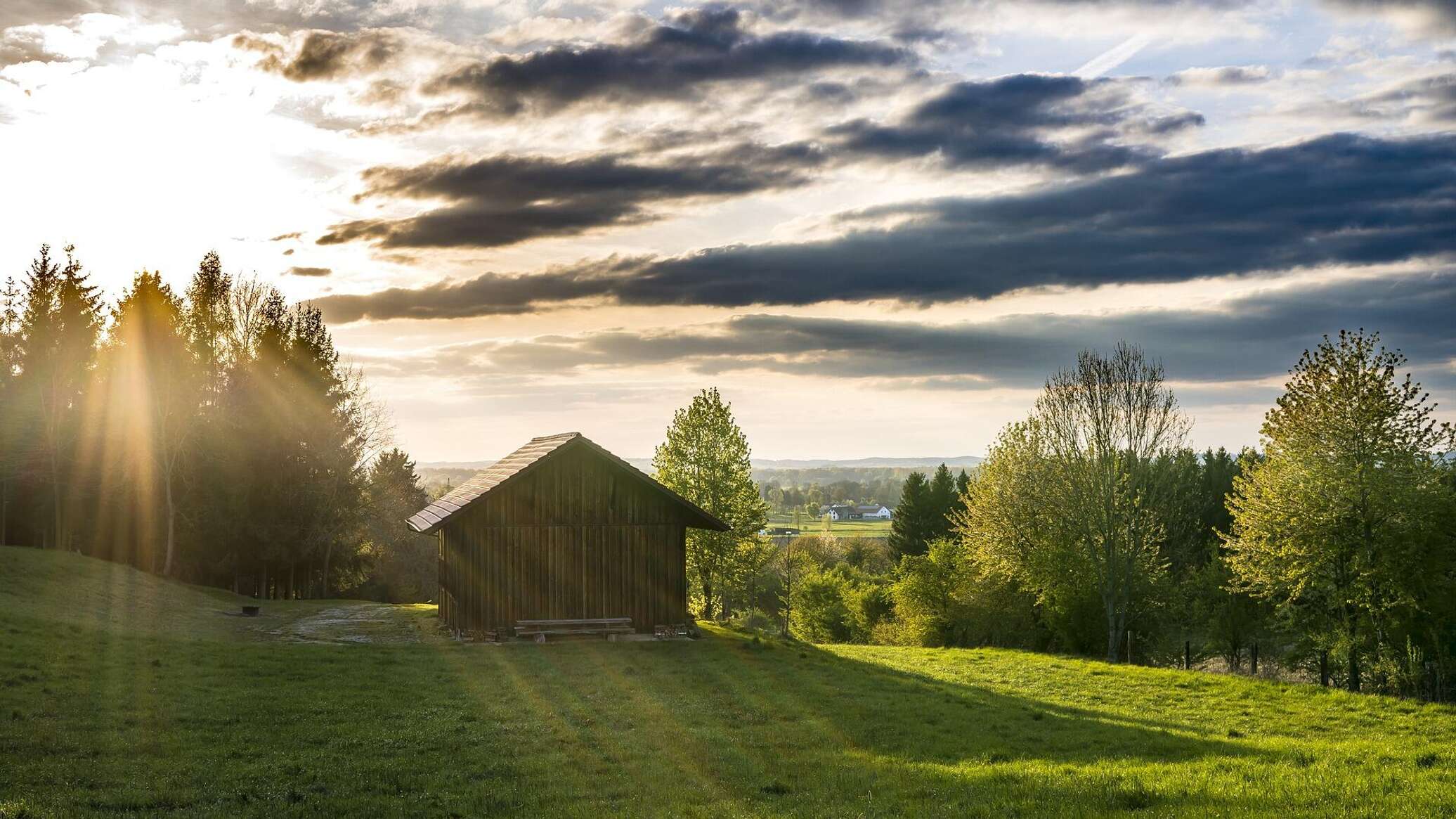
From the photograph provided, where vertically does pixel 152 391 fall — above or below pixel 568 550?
above

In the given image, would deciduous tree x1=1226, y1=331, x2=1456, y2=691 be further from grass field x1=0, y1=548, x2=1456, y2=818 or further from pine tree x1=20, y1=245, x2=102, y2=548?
pine tree x1=20, y1=245, x2=102, y2=548

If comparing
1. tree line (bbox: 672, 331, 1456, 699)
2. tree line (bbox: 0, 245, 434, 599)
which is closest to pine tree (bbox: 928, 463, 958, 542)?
tree line (bbox: 672, 331, 1456, 699)

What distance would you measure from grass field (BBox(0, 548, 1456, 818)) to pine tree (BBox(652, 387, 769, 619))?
53.4ft

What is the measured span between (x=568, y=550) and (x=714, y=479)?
16.9 meters

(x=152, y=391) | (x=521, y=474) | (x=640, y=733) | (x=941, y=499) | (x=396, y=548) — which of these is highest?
(x=152, y=391)

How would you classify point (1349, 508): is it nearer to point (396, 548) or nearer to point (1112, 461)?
point (1112, 461)

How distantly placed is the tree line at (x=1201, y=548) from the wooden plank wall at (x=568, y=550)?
16.2m

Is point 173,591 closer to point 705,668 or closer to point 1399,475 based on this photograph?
point 705,668

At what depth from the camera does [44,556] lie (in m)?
42.5

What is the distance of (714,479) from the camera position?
4916 centimetres

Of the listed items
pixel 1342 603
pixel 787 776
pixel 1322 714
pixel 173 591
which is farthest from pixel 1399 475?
pixel 173 591

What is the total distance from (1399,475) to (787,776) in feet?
82.4

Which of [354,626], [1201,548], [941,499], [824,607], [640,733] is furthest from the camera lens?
[941,499]

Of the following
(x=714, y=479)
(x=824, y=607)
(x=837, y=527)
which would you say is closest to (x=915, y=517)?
(x=824, y=607)
